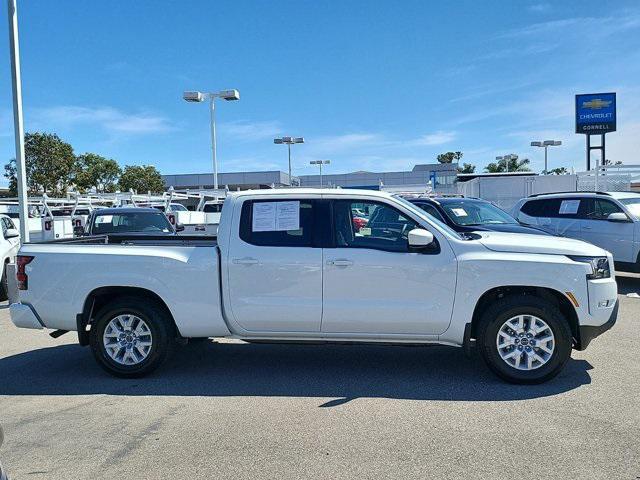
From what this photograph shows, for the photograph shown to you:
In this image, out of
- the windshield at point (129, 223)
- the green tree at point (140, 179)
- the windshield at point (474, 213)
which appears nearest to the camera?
the windshield at point (474, 213)

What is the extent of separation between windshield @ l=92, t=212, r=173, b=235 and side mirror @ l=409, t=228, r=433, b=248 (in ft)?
29.5

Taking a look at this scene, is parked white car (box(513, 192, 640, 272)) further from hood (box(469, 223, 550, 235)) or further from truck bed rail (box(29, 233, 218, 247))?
truck bed rail (box(29, 233, 218, 247))

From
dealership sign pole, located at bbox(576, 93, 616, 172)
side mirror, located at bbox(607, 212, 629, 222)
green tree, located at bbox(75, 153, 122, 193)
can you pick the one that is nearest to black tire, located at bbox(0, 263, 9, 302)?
side mirror, located at bbox(607, 212, 629, 222)

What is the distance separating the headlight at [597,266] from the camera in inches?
205

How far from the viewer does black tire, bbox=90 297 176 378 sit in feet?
18.3

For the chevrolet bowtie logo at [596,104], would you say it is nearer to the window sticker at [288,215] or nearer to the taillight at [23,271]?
the window sticker at [288,215]

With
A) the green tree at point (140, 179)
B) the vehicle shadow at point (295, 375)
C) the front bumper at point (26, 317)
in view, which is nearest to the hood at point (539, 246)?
the vehicle shadow at point (295, 375)

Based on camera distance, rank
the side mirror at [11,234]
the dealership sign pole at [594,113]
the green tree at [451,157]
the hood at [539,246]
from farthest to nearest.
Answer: the green tree at [451,157] < the dealership sign pole at [594,113] < the side mirror at [11,234] < the hood at [539,246]

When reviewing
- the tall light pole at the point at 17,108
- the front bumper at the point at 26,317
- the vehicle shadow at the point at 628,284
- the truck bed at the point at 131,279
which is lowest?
the vehicle shadow at the point at 628,284

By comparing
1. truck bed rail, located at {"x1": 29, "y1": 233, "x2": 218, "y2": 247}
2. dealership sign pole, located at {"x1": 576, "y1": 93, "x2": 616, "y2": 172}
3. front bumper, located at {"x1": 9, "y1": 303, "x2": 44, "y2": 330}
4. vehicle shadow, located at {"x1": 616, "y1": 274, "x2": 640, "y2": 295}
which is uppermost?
dealership sign pole, located at {"x1": 576, "y1": 93, "x2": 616, "y2": 172}

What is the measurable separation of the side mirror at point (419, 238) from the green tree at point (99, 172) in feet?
142

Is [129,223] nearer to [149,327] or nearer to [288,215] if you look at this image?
[149,327]

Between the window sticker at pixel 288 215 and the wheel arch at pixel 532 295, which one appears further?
the window sticker at pixel 288 215

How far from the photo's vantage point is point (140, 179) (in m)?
55.7
